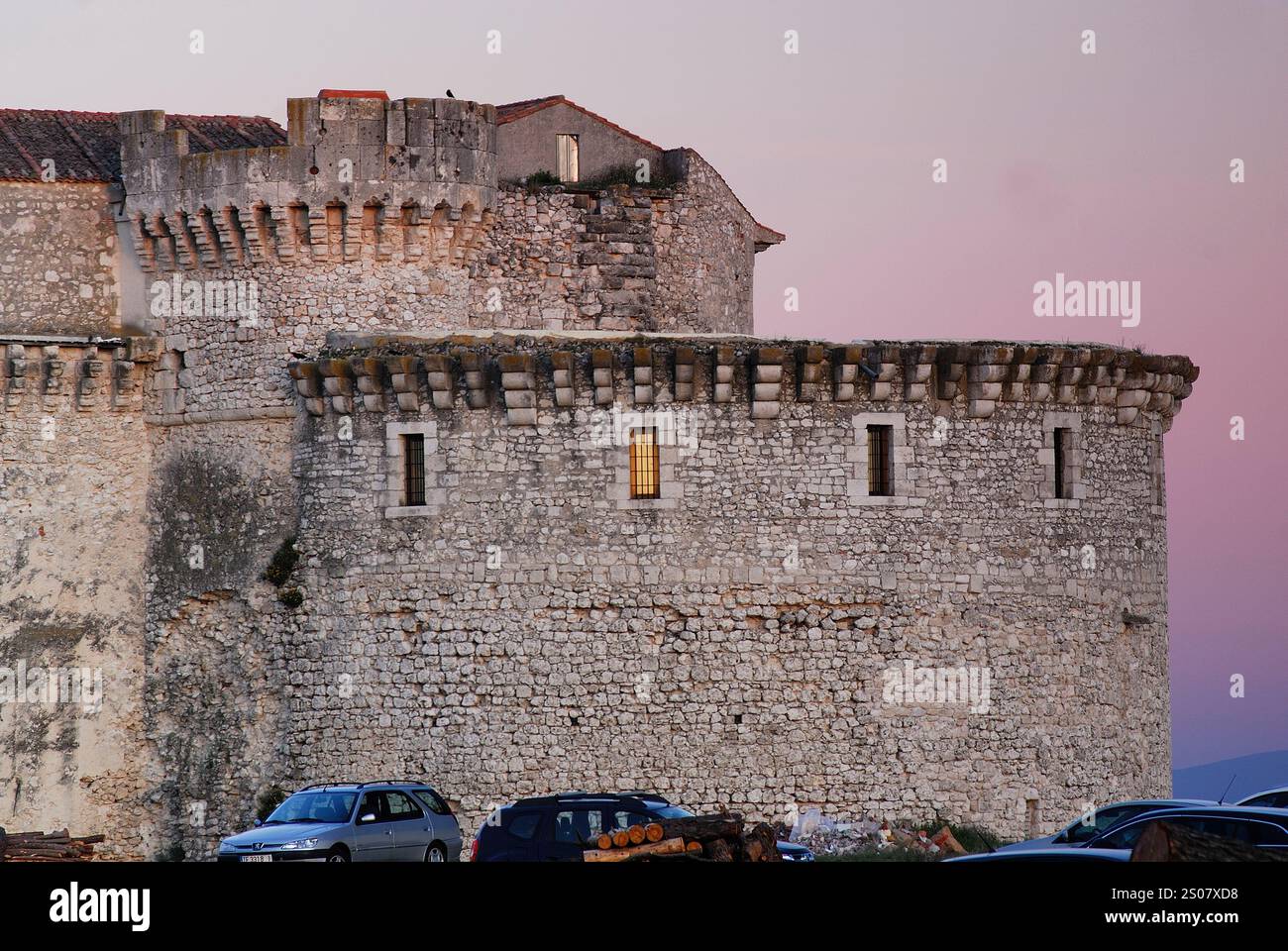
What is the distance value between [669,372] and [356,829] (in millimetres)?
8767

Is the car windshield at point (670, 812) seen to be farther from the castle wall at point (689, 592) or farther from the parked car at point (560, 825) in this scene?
the castle wall at point (689, 592)

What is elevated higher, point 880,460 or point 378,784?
point 880,460

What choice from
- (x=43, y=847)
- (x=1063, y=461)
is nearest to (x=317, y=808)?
(x=43, y=847)

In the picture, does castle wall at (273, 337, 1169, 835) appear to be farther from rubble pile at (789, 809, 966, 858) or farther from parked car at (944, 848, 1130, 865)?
parked car at (944, 848, 1130, 865)

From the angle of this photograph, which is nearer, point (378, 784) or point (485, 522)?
point (378, 784)

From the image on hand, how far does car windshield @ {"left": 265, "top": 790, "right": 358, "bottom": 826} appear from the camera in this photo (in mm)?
28172

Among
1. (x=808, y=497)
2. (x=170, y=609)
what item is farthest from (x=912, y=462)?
(x=170, y=609)

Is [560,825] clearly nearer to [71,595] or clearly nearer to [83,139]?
[71,595]

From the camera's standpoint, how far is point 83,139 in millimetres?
37500

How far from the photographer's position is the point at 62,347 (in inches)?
1388

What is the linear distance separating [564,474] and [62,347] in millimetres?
8389

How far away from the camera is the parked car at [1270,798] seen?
91.2 ft

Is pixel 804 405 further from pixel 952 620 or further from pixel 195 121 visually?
pixel 195 121
